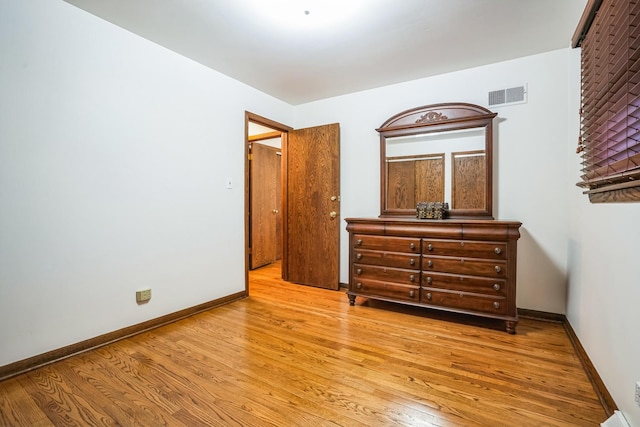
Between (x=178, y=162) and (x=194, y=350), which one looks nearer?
(x=194, y=350)

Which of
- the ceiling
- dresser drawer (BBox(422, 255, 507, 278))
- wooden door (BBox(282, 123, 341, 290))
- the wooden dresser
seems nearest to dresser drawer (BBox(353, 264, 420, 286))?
the wooden dresser

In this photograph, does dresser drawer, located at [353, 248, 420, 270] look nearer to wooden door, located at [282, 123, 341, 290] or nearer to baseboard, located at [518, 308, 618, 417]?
wooden door, located at [282, 123, 341, 290]

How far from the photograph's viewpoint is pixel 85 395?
5.07ft

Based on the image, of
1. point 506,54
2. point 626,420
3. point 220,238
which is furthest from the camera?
point 220,238

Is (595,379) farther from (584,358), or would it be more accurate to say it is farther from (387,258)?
(387,258)

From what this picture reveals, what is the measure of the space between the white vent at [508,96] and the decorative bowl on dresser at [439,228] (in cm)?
14

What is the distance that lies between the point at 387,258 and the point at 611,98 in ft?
5.99

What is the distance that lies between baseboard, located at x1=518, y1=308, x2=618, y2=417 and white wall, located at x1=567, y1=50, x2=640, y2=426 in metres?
0.04

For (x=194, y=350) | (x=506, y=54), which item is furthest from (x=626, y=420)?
(x=506, y=54)

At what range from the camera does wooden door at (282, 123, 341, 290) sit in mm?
3506

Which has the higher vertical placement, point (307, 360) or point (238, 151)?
point (238, 151)

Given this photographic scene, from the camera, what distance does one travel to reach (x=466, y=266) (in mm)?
2402

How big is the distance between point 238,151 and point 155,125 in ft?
2.90

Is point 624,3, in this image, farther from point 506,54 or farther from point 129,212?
point 129,212
